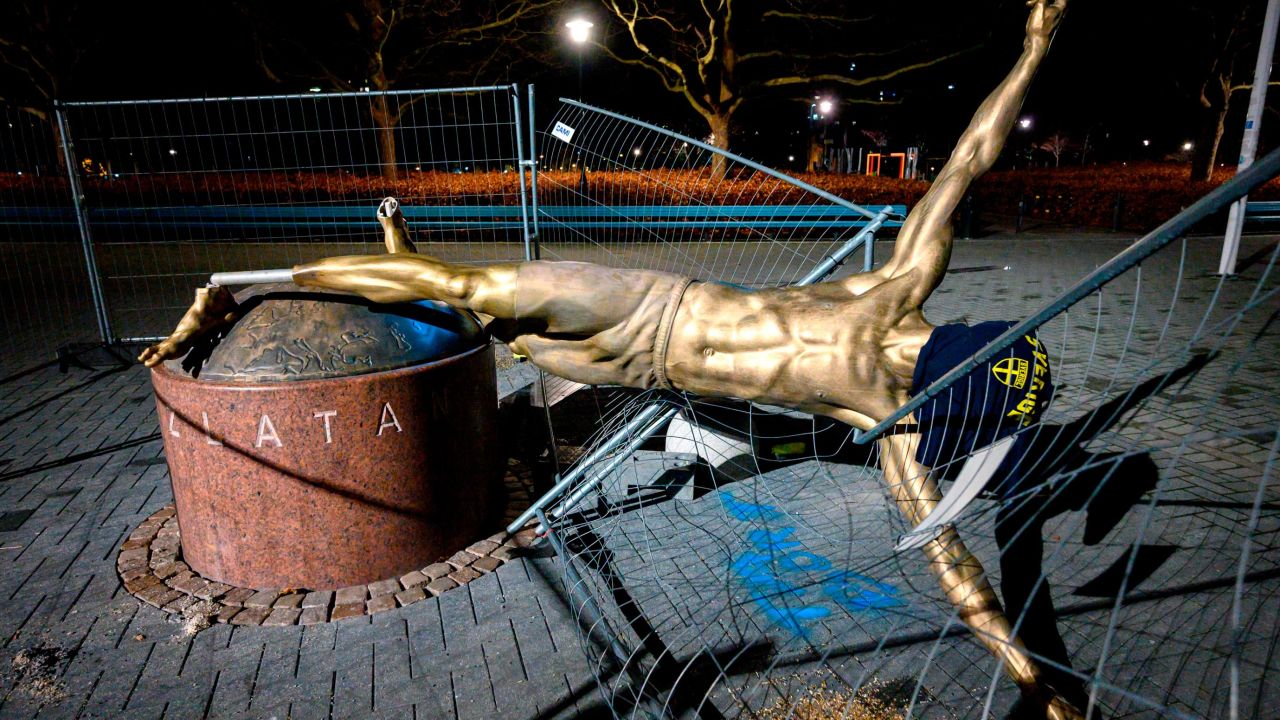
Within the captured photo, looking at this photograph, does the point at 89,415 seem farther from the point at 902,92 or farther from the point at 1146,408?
the point at 902,92

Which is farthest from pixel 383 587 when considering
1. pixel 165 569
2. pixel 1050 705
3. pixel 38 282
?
pixel 38 282

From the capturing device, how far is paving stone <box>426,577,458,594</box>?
12.3 feet

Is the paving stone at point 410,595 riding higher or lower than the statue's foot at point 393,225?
lower

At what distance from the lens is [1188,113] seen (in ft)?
140

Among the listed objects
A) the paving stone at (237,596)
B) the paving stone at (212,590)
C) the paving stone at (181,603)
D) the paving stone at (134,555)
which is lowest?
the paving stone at (181,603)

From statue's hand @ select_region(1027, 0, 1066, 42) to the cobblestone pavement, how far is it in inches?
139

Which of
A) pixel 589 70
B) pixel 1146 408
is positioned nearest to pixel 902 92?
pixel 589 70

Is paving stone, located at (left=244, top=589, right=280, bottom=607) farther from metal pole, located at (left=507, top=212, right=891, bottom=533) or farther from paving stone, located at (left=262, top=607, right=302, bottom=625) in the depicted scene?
metal pole, located at (left=507, top=212, right=891, bottom=533)

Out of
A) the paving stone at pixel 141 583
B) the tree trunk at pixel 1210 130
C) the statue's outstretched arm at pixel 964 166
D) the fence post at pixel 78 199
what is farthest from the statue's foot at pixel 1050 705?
the tree trunk at pixel 1210 130

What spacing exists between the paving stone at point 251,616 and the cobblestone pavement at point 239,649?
0.12 feet

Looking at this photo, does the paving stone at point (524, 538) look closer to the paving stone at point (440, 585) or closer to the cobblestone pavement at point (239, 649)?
the cobblestone pavement at point (239, 649)

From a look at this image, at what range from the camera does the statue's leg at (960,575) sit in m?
2.49

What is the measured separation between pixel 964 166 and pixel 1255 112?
1028 centimetres

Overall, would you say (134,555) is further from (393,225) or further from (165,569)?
(393,225)
